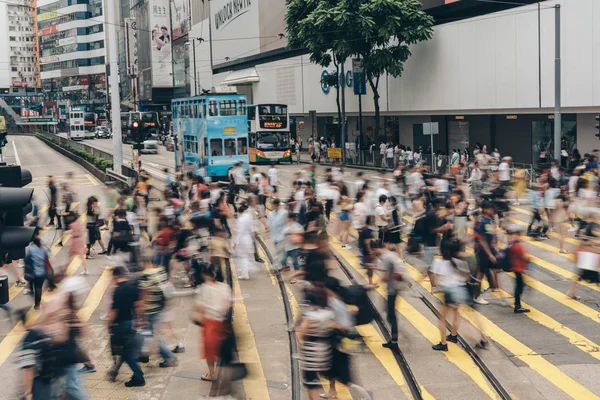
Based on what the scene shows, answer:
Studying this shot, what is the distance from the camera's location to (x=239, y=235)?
1543cm

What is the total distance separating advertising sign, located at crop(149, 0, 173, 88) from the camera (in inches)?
4252

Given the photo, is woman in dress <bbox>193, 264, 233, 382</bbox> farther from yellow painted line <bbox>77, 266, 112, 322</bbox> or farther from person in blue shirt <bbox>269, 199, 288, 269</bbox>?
person in blue shirt <bbox>269, 199, 288, 269</bbox>

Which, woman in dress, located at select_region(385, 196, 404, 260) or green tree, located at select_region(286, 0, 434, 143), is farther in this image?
green tree, located at select_region(286, 0, 434, 143)

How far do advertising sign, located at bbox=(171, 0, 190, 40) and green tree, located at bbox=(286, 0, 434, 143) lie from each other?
56.1m

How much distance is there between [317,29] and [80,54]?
109072 millimetres

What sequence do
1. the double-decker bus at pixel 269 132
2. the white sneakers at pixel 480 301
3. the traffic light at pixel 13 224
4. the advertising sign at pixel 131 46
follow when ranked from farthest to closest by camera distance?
1. the advertising sign at pixel 131 46
2. the double-decker bus at pixel 269 132
3. the white sneakers at pixel 480 301
4. the traffic light at pixel 13 224

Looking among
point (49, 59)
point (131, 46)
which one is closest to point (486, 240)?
point (131, 46)

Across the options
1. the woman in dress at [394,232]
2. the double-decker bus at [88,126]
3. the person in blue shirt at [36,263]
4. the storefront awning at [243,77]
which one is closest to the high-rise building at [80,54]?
the double-decker bus at [88,126]

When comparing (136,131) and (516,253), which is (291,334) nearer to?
(516,253)

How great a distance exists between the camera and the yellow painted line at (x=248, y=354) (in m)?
9.68

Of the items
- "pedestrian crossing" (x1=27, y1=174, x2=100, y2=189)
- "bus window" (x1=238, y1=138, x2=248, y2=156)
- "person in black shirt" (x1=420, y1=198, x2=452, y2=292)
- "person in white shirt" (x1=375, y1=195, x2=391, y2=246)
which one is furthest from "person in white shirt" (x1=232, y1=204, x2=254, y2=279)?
"pedestrian crossing" (x1=27, y1=174, x2=100, y2=189)

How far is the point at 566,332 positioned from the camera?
476 inches

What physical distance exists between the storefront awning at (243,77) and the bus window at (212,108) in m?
33.4

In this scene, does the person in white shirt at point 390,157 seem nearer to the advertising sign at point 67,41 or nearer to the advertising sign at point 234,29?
the advertising sign at point 234,29
